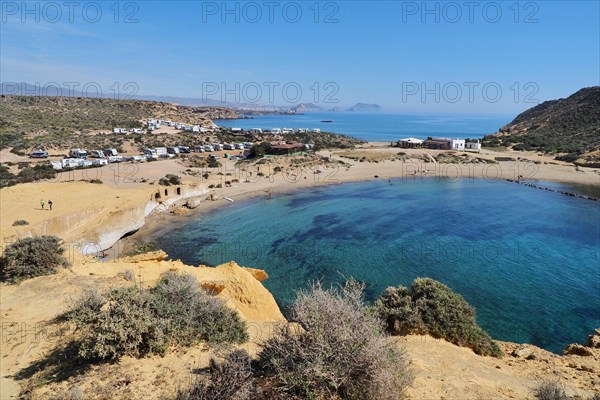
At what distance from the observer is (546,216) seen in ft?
121

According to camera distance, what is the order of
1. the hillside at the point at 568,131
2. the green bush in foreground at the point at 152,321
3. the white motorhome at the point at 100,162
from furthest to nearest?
the hillside at the point at 568,131
the white motorhome at the point at 100,162
the green bush in foreground at the point at 152,321

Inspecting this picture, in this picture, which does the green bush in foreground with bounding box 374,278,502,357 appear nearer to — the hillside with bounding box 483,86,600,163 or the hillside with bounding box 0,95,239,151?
the hillside with bounding box 0,95,239,151

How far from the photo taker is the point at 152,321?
8695mm

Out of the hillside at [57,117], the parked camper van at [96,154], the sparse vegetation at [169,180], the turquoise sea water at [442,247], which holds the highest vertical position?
the hillside at [57,117]

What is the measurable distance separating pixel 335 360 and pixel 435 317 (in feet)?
24.8

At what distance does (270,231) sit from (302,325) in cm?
2391

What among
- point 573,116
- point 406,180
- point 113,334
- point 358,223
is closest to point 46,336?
point 113,334

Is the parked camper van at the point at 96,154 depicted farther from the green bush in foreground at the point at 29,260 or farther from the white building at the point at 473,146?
the white building at the point at 473,146

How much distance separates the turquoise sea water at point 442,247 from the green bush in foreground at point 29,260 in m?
9.50

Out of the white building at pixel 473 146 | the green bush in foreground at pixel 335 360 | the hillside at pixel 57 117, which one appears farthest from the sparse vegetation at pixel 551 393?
the white building at pixel 473 146

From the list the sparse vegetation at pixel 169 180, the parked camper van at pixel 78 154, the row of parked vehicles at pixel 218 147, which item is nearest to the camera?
the sparse vegetation at pixel 169 180

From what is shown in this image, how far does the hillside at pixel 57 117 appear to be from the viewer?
194ft

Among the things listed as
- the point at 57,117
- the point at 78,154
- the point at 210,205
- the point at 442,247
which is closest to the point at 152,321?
the point at 442,247

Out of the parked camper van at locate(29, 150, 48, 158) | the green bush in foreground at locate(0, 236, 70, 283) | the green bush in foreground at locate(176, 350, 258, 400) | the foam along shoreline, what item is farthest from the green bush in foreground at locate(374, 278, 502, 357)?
the parked camper van at locate(29, 150, 48, 158)
